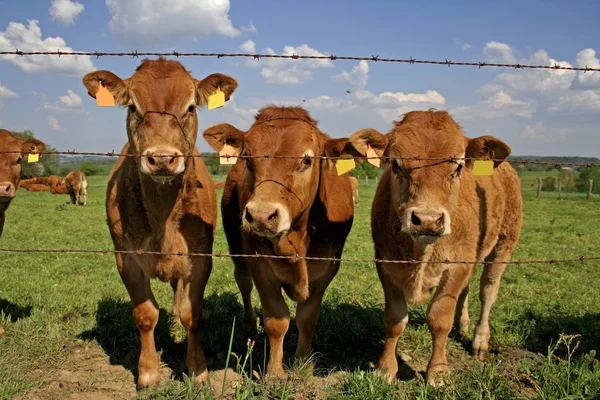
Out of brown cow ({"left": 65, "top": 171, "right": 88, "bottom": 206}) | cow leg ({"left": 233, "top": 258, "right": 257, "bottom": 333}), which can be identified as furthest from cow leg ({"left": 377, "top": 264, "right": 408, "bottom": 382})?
brown cow ({"left": 65, "top": 171, "right": 88, "bottom": 206})

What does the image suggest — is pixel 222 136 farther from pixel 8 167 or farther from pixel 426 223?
pixel 8 167

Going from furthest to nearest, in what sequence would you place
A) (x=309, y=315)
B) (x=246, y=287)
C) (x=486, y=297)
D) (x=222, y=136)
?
1. (x=246, y=287)
2. (x=486, y=297)
3. (x=309, y=315)
4. (x=222, y=136)

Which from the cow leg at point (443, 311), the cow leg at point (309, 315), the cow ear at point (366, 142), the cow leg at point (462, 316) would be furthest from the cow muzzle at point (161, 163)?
the cow leg at point (462, 316)

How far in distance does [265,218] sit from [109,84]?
1957 millimetres

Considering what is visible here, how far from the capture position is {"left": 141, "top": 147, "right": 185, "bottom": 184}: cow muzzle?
3416 millimetres

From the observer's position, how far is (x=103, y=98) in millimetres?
4090

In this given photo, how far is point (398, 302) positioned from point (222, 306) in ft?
9.35

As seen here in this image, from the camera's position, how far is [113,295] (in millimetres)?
6703

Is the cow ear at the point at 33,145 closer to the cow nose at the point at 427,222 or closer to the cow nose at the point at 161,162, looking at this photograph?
the cow nose at the point at 161,162

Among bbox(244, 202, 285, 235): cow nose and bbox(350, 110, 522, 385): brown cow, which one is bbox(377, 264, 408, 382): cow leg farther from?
bbox(244, 202, 285, 235): cow nose

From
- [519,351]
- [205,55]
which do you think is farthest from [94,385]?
[519,351]

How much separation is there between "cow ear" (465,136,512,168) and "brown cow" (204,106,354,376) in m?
1.13

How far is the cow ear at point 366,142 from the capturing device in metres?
3.97

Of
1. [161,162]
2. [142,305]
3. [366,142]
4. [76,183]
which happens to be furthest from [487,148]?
[76,183]
